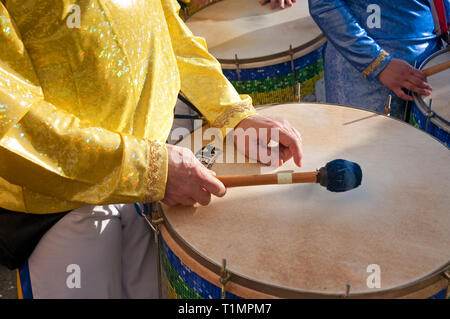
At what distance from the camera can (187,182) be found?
3.56 ft

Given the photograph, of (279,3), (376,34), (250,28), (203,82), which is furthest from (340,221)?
(279,3)

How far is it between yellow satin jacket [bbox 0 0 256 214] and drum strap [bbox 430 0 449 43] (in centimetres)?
117

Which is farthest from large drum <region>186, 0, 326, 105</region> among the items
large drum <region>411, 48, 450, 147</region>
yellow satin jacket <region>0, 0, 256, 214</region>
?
yellow satin jacket <region>0, 0, 256, 214</region>

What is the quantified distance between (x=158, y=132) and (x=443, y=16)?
127 centimetres

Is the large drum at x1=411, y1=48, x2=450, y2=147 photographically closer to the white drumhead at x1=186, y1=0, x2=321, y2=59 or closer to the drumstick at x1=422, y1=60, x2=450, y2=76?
the drumstick at x1=422, y1=60, x2=450, y2=76

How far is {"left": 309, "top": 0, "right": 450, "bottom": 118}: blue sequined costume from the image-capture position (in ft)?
6.09

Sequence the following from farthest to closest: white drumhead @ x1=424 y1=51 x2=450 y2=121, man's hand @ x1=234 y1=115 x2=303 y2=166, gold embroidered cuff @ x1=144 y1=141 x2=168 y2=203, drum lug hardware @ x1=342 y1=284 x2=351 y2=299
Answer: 1. white drumhead @ x1=424 y1=51 x2=450 y2=121
2. man's hand @ x1=234 y1=115 x2=303 y2=166
3. gold embroidered cuff @ x1=144 y1=141 x2=168 y2=203
4. drum lug hardware @ x1=342 y1=284 x2=351 y2=299

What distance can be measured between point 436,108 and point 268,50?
670 mm

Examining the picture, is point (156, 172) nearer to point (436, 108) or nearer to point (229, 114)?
point (229, 114)

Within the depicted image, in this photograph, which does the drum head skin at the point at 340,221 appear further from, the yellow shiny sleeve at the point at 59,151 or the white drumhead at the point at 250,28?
the white drumhead at the point at 250,28

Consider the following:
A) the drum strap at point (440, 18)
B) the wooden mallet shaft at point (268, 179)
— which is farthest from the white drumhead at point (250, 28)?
the wooden mallet shaft at point (268, 179)

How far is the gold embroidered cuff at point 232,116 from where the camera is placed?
1.35 m

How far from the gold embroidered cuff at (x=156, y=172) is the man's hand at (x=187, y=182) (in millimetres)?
25

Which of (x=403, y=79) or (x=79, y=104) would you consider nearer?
(x=79, y=104)
